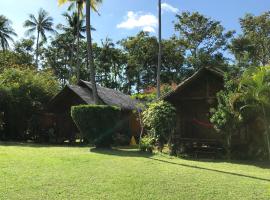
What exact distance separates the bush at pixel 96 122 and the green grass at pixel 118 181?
237 inches

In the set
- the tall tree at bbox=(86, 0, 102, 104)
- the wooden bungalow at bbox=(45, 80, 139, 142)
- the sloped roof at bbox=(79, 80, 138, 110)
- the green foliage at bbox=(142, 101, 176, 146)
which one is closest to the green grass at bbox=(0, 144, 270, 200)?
the green foliage at bbox=(142, 101, 176, 146)

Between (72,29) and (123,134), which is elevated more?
(72,29)

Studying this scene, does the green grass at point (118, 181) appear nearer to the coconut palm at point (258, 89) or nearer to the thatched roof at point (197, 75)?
the coconut palm at point (258, 89)

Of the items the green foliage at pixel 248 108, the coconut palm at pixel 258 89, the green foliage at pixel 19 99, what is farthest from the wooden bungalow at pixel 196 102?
the green foliage at pixel 19 99

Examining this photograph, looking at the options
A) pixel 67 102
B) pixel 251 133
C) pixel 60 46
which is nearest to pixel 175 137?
pixel 251 133

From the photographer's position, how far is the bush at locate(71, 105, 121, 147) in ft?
67.2

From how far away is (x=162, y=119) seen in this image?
19359 millimetres

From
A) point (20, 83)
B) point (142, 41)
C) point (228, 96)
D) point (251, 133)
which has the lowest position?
point (251, 133)

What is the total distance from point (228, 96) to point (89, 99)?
1240 cm

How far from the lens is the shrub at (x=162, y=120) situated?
19.4 meters

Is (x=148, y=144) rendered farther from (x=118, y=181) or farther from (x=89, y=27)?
(x=118, y=181)

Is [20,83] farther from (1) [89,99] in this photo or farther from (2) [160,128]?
(2) [160,128]

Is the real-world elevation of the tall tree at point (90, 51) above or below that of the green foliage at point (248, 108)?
above

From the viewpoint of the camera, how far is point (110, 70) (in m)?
57.7
